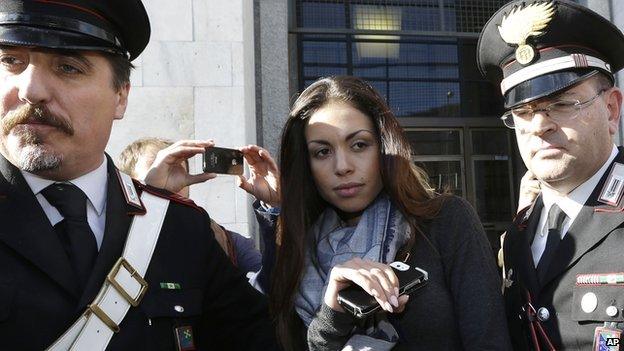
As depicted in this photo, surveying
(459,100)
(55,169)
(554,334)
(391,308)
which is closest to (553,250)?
(554,334)

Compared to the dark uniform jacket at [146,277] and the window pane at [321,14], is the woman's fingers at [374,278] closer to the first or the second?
the dark uniform jacket at [146,277]

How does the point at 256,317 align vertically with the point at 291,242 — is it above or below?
below

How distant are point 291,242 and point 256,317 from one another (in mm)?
299

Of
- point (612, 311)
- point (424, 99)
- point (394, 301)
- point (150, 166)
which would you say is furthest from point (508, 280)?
point (424, 99)

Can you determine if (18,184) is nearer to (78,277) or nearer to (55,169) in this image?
(55,169)

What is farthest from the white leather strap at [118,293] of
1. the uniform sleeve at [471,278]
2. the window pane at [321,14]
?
the window pane at [321,14]

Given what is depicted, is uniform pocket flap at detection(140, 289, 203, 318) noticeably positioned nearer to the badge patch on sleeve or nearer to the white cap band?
the badge patch on sleeve

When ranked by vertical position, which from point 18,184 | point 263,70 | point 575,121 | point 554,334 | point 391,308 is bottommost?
point 554,334

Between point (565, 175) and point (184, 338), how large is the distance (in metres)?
1.31

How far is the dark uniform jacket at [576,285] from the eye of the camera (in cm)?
187

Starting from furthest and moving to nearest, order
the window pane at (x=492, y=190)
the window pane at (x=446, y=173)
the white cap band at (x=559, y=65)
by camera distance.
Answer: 1. the window pane at (x=492, y=190)
2. the window pane at (x=446, y=173)
3. the white cap band at (x=559, y=65)

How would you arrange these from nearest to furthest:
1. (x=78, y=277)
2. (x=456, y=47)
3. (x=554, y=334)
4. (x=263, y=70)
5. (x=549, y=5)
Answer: (x=78, y=277) → (x=554, y=334) → (x=549, y=5) → (x=263, y=70) → (x=456, y=47)

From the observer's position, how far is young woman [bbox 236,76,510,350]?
1970 millimetres

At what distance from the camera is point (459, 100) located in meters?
6.49
